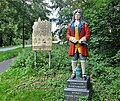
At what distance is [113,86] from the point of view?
6582 mm

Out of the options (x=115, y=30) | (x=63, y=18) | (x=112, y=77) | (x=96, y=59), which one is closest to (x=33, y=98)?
(x=112, y=77)

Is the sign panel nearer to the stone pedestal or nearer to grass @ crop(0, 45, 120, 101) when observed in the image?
grass @ crop(0, 45, 120, 101)

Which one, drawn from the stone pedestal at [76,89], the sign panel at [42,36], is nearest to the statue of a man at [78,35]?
the stone pedestal at [76,89]

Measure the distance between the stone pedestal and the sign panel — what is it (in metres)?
4.38

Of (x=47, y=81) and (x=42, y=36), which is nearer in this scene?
(x=47, y=81)

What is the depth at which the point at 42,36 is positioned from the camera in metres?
9.84

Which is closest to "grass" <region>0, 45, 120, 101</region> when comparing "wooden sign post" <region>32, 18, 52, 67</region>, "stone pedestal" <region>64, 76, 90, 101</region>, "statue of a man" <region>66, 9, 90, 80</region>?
"stone pedestal" <region>64, 76, 90, 101</region>

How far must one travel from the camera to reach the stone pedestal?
5.45m

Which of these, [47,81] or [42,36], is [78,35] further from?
[42,36]

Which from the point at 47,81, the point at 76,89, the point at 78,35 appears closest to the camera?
the point at 76,89

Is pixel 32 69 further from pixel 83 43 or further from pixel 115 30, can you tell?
pixel 115 30

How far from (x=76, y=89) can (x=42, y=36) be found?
15.4ft

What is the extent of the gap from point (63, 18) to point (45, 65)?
336 inches

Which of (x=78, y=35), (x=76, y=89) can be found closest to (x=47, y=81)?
(x=76, y=89)
